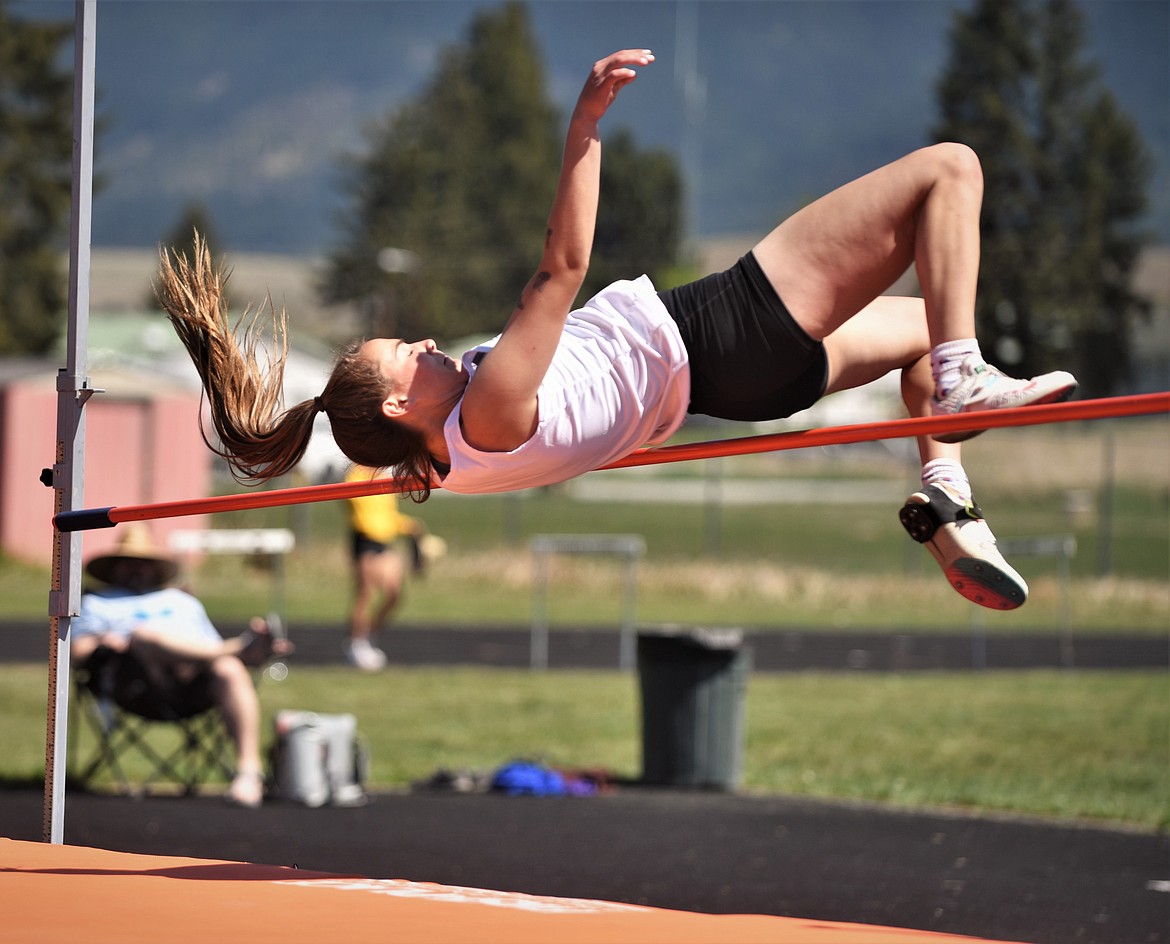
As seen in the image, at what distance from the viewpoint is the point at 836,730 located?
9.75 m

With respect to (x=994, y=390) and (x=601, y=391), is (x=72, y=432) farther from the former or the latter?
(x=994, y=390)

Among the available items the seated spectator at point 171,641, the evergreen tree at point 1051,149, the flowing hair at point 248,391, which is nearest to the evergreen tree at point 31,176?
the evergreen tree at point 1051,149

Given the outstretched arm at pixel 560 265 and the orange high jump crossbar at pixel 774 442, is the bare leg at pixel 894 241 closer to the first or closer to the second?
the orange high jump crossbar at pixel 774 442

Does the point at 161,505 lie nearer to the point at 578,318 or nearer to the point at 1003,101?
the point at 578,318

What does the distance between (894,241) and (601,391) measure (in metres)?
0.74

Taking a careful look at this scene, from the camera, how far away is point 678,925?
358cm

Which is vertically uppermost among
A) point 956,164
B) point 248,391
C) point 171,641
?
point 956,164

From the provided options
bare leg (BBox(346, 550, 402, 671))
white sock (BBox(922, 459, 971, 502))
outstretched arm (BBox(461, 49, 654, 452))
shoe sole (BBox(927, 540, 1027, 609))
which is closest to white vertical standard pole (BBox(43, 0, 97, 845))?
outstretched arm (BBox(461, 49, 654, 452))

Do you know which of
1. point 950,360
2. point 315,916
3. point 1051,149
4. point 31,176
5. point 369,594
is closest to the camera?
point 315,916

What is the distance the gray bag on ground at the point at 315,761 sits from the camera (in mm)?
7508

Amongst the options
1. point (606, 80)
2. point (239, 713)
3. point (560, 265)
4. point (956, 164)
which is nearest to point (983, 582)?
point (956, 164)

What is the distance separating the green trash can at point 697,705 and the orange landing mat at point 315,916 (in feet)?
13.1

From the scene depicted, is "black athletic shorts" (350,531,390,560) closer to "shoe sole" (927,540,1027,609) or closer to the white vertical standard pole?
the white vertical standard pole

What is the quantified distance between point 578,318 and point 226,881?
5.18 feet
